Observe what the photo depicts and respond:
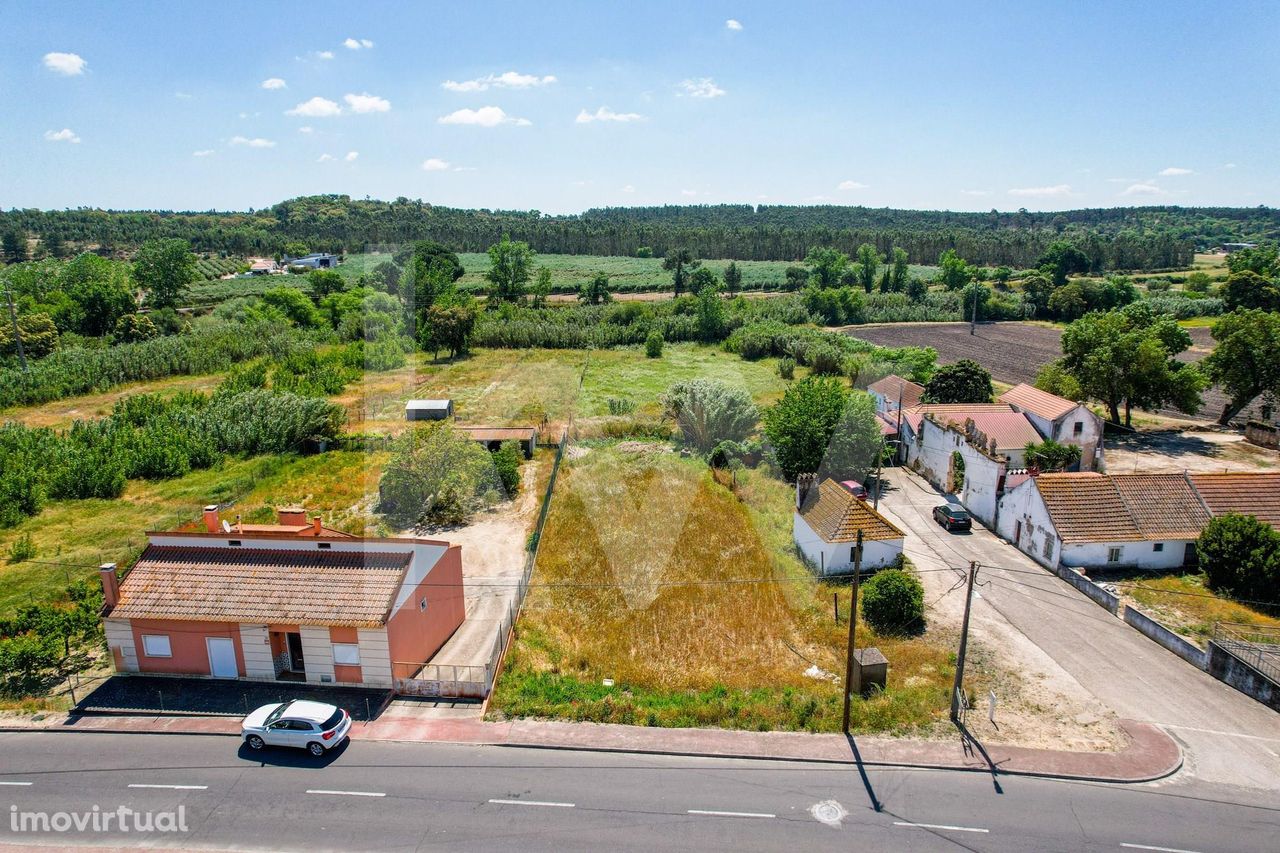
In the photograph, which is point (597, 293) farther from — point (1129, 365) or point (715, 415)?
point (1129, 365)

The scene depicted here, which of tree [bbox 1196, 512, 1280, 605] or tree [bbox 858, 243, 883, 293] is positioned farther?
tree [bbox 858, 243, 883, 293]

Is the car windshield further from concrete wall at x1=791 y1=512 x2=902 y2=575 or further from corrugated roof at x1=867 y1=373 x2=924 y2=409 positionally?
corrugated roof at x1=867 y1=373 x2=924 y2=409

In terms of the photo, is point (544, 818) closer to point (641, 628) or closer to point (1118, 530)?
point (641, 628)

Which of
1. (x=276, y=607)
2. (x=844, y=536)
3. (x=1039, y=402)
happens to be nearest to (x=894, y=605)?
(x=844, y=536)

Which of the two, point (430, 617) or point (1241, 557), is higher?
point (1241, 557)

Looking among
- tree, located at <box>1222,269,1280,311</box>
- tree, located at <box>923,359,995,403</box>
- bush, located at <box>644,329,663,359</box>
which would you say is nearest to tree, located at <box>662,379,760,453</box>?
tree, located at <box>923,359,995,403</box>

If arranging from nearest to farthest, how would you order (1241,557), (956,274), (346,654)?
(346,654) < (1241,557) < (956,274)

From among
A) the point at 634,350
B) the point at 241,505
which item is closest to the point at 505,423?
the point at 241,505
